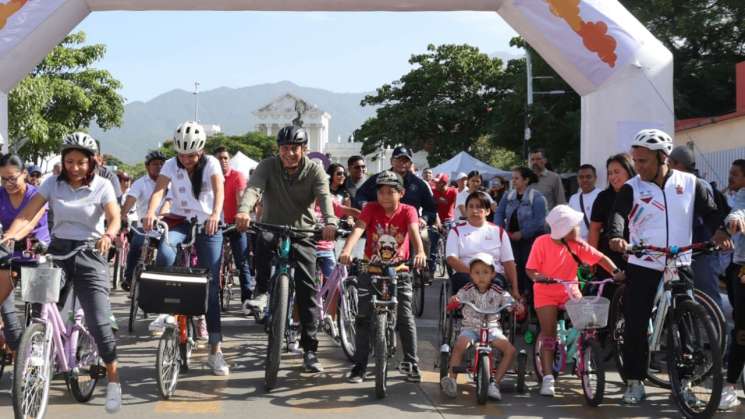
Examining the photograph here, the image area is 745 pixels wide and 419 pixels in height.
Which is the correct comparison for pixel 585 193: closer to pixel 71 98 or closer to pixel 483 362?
pixel 483 362

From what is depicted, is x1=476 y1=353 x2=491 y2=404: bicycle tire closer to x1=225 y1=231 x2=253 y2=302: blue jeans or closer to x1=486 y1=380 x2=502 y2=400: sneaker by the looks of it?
x1=486 y1=380 x2=502 y2=400: sneaker

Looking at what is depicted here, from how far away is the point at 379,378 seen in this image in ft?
22.7

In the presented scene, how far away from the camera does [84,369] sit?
6.66m

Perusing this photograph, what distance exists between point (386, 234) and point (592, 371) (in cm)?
187

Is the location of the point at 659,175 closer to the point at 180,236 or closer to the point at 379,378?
the point at 379,378

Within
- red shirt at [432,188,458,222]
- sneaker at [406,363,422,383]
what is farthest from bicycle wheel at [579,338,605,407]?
red shirt at [432,188,458,222]

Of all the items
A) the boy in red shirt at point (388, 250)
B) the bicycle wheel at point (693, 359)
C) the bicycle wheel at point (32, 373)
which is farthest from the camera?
the boy in red shirt at point (388, 250)

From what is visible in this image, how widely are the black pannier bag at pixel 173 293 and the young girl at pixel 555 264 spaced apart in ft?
8.26

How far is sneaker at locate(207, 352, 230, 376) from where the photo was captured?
7844 mm

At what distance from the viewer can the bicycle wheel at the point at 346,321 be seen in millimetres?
8500

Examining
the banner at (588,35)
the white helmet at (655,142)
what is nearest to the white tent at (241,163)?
the banner at (588,35)

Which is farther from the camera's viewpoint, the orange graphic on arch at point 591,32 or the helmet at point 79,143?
the orange graphic on arch at point 591,32

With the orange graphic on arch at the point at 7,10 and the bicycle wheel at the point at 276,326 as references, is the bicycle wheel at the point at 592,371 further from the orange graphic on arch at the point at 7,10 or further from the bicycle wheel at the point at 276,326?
the orange graphic on arch at the point at 7,10

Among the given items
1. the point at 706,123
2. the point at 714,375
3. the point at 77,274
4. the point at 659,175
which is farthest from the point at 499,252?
the point at 706,123
